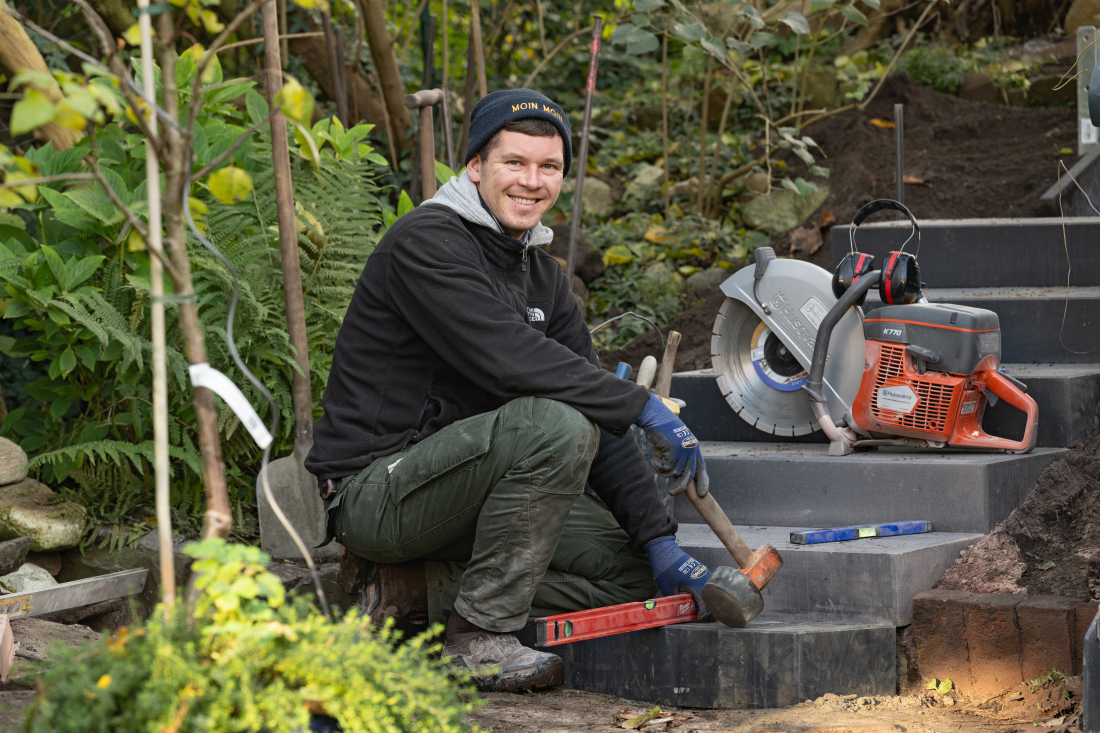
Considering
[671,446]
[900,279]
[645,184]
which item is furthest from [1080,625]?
[645,184]

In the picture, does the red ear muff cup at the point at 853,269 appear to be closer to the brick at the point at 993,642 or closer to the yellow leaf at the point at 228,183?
the brick at the point at 993,642

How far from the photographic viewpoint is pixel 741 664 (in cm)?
233

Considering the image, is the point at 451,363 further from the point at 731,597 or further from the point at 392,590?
the point at 731,597

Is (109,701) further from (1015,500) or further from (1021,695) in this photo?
(1015,500)

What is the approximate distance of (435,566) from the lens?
2.59 meters

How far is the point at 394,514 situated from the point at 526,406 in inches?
17.0

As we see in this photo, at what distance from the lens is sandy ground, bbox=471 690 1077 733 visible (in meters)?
2.08

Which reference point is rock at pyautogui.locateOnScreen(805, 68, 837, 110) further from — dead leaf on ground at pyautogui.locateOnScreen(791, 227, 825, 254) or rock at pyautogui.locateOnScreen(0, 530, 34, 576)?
rock at pyautogui.locateOnScreen(0, 530, 34, 576)

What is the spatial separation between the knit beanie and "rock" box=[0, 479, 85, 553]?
71.7 inches

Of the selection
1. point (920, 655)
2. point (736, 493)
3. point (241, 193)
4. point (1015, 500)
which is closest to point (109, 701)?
point (241, 193)

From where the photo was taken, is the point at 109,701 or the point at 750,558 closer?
the point at 109,701

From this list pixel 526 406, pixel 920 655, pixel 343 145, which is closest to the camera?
pixel 526 406

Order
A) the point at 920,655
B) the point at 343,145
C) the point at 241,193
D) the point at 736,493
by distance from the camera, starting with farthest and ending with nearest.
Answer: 1. the point at 343,145
2. the point at 736,493
3. the point at 920,655
4. the point at 241,193

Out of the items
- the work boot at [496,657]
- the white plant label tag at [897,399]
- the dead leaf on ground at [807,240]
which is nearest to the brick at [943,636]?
the white plant label tag at [897,399]
